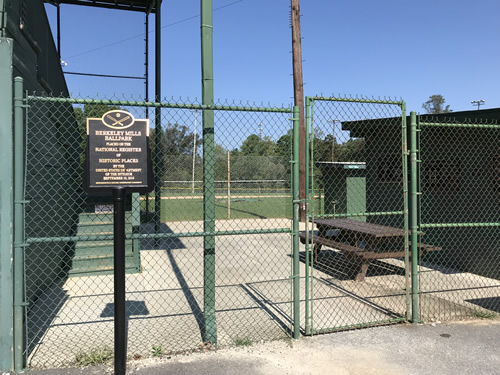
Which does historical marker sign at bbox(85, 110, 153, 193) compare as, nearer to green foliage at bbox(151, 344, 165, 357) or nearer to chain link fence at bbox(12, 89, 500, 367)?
chain link fence at bbox(12, 89, 500, 367)

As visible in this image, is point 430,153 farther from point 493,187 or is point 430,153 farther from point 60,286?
point 60,286

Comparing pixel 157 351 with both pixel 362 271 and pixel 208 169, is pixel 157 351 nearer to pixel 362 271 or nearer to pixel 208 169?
pixel 208 169

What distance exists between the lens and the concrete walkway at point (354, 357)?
3.41 meters

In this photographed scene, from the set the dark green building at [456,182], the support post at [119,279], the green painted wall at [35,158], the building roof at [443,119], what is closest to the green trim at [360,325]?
the support post at [119,279]

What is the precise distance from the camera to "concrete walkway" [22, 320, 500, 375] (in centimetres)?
341

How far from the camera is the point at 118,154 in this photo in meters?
2.95

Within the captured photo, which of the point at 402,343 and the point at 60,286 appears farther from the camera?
the point at 60,286

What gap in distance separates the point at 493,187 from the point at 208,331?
219 inches

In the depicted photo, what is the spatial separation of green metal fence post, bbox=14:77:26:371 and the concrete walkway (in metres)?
0.28

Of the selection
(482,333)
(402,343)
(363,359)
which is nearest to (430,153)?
(482,333)

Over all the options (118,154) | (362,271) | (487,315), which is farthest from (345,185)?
(118,154)

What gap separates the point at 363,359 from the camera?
3.62 metres

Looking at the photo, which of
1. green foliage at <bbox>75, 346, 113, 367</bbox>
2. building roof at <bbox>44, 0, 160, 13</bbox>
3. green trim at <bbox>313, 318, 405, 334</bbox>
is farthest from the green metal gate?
building roof at <bbox>44, 0, 160, 13</bbox>

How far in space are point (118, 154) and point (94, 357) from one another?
194cm
